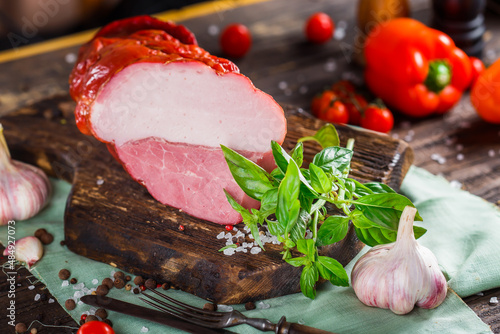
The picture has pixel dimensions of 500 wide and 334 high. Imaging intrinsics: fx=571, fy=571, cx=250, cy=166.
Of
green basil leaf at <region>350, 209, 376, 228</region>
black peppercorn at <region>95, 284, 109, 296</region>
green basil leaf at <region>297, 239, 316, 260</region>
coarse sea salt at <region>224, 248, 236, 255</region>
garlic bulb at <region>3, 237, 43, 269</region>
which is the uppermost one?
green basil leaf at <region>350, 209, 376, 228</region>

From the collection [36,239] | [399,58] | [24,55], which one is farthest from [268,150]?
[24,55]

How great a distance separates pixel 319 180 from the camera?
1.50m

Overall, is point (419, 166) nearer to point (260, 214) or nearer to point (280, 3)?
point (260, 214)

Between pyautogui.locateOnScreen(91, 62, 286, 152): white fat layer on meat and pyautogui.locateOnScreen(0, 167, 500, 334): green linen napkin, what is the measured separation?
1.53ft

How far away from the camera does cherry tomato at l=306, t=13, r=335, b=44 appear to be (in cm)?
313

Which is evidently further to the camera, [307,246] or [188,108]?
[188,108]

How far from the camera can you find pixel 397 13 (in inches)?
118

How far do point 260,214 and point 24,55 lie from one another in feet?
6.78

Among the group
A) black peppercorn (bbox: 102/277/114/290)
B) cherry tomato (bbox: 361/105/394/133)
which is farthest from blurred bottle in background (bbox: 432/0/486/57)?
black peppercorn (bbox: 102/277/114/290)

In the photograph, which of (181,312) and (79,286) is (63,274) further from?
(181,312)

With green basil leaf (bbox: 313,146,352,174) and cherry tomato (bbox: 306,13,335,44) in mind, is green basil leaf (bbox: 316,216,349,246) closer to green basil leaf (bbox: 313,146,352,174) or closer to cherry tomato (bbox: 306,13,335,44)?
green basil leaf (bbox: 313,146,352,174)

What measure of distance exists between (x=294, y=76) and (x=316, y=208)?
1485 millimetres

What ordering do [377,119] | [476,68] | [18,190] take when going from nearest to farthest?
[18,190], [377,119], [476,68]

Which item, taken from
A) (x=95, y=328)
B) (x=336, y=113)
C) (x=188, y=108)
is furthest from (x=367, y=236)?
(x=336, y=113)
